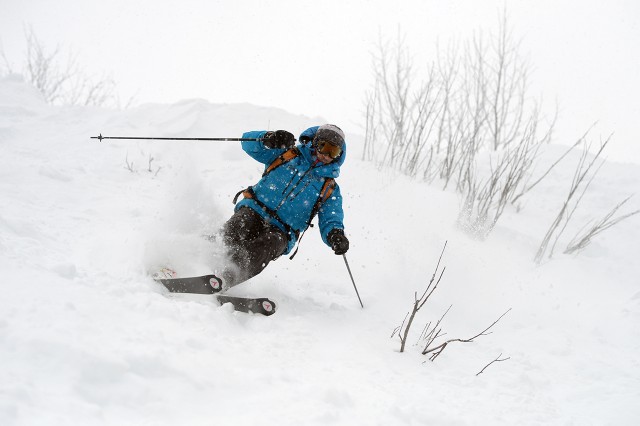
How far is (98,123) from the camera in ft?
21.2

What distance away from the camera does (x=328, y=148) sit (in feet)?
10.3

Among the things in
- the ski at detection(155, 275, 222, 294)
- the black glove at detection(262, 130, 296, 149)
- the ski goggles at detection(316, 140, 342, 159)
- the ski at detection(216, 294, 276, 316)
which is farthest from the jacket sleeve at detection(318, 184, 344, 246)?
the ski at detection(155, 275, 222, 294)

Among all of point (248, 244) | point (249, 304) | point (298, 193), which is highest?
point (298, 193)

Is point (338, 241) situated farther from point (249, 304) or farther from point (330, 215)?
point (249, 304)

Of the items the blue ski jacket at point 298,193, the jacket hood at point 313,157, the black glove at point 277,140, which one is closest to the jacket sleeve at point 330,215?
the blue ski jacket at point 298,193

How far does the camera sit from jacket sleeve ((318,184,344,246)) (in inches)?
123

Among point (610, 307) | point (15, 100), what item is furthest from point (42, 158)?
point (610, 307)

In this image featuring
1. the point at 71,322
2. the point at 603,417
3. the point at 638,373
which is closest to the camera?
the point at 71,322

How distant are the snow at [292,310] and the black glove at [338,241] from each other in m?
0.40

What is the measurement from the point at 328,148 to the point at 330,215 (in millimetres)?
494

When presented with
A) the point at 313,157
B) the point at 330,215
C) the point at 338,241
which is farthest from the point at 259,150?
the point at 338,241

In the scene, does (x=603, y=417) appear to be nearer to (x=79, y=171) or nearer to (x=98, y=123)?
(x=79, y=171)

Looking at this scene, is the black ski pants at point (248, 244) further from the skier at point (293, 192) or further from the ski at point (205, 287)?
the ski at point (205, 287)

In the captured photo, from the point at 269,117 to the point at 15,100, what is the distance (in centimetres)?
386
